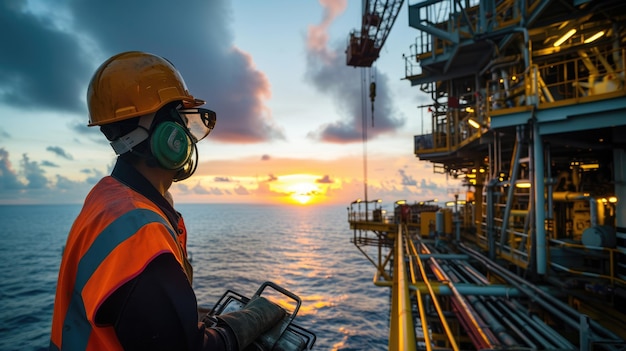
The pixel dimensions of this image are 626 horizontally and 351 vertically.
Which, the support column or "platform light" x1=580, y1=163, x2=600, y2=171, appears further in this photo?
"platform light" x1=580, y1=163, x2=600, y2=171

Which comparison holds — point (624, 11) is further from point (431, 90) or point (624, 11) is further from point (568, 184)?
point (431, 90)

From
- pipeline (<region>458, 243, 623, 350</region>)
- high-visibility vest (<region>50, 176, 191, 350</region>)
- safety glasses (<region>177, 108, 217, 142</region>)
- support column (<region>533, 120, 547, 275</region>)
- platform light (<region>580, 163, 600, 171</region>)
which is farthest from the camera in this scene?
platform light (<region>580, 163, 600, 171</region>)

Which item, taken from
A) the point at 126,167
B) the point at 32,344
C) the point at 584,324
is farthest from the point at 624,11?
the point at 32,344

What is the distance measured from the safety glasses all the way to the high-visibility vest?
Answer: 72 centimetres

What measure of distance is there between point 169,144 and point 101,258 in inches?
30.0

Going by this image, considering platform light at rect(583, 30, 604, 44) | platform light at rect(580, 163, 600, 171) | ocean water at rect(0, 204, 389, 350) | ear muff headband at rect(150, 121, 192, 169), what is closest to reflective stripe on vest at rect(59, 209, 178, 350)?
ear muff headband at rect(150, 121, 192, 169)

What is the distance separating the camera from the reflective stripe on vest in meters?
1.38

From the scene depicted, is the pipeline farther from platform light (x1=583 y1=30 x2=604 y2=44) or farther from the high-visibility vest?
platform light (x1=583 y1=30 x2=604 y2=44)

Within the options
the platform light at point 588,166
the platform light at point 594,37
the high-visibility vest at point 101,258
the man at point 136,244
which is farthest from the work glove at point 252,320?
the platform light at point 588,166

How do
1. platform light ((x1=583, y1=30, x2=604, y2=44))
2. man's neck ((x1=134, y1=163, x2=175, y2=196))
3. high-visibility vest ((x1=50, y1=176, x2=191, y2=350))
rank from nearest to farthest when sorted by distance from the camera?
1. high-visibility vest ((x1=50, y1=176, x2=191, y2=350))
2. man's neck ((x1=134, y1=163, x2=175, y2=196))
3. platform light ((x1=583, y1=30, x2=604, y2=44))

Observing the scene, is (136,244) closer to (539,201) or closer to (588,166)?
(539,201)

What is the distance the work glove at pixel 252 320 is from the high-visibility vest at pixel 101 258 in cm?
59

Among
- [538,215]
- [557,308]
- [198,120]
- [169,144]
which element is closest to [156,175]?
[169,144]

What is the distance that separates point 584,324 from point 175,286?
5.14 metres
